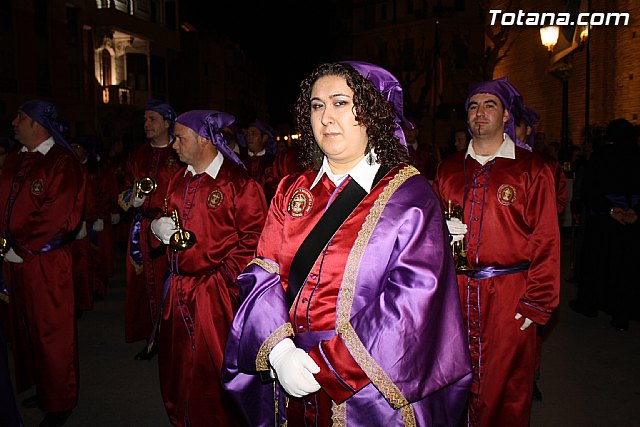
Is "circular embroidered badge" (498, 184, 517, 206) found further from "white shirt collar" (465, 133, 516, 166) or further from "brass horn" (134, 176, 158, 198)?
"brass horn" (134, 176, 158, 198)

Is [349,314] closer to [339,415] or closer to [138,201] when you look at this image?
[339,415]

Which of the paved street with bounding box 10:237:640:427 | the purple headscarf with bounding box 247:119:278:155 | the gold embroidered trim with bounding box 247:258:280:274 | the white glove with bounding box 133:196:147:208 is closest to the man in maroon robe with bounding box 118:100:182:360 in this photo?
the white glove with bounding box 133:196:147:208

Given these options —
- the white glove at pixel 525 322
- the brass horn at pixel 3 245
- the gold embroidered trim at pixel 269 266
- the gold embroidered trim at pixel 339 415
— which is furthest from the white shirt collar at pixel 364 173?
the brass horn at pixel 3 245

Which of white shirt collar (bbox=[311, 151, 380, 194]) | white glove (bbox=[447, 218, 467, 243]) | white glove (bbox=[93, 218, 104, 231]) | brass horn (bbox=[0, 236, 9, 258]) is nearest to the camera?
white shirt collar (bbox=[311, 151, 380, 194])

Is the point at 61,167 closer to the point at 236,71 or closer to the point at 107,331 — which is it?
the point at 107,331

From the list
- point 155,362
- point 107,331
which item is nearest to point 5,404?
point 155,362

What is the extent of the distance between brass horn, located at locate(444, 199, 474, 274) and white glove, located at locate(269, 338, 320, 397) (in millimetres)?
1636

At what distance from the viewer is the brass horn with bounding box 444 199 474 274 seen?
3.69 m

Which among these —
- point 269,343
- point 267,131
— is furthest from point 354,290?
point 267,131

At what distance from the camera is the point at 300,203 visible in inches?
103

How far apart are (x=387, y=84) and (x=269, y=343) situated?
1209 mm

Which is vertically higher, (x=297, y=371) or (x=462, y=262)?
(x=462, y=262)

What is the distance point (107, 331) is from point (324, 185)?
553cm

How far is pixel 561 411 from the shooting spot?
4.90m
